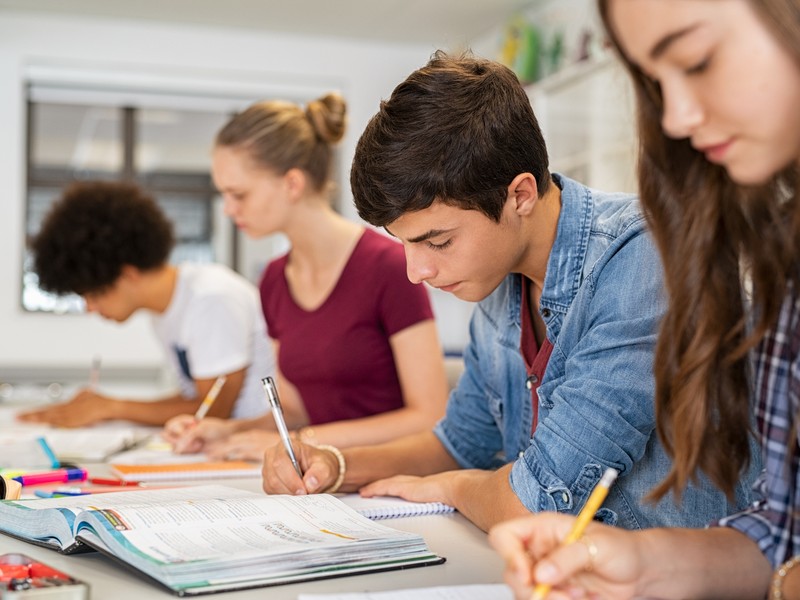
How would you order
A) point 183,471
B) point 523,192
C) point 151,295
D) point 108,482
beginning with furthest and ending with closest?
point 151,295
point 183,471
point 108,482
point 523,192

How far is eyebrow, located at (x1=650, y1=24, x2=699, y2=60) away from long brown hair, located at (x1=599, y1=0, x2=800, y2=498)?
91mm

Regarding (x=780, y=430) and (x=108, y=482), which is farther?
(x=108, y=482)

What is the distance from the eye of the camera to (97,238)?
2721mm

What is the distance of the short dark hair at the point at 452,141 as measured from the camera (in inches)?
45.8

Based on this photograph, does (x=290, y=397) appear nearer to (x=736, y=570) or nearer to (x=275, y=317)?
(x=275, y=317)

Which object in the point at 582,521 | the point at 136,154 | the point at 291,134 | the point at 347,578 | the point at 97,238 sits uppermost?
the point at 136,154

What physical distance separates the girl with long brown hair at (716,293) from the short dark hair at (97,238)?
2.06 m

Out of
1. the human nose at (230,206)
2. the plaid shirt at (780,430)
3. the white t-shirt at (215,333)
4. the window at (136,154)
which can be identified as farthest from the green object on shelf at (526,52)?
the plaid shirt at (780,430)

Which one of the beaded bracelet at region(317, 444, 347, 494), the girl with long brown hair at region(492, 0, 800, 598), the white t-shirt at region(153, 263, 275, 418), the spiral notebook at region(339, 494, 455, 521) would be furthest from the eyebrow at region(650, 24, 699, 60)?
the white t-shirt at region(153, 263, 275, 418)

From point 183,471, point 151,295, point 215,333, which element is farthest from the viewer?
point 151,295

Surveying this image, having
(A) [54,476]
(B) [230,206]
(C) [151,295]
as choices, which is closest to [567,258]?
(A) [54,476]

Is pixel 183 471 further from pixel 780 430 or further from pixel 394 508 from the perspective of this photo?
pixel 780 430

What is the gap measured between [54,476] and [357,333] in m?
0.69

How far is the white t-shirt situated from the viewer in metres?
2.45
